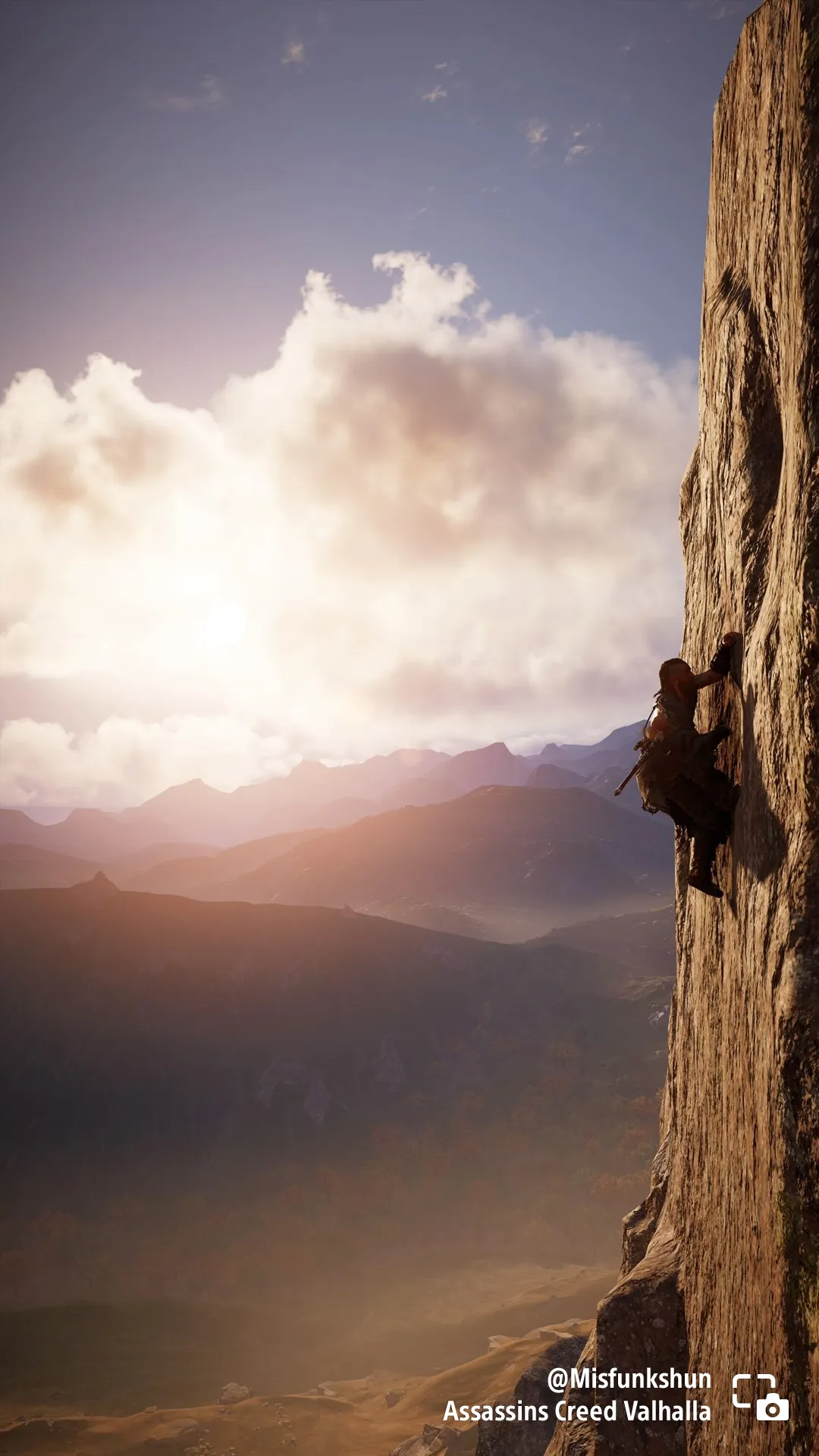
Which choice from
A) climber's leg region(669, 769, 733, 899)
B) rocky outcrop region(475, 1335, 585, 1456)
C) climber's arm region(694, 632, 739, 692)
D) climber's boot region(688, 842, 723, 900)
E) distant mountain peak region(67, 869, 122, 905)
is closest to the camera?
climber's leg region(669, 769, 733, 899)

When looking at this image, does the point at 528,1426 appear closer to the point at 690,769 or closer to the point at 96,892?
the point at 690,769

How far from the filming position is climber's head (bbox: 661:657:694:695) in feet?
26.7

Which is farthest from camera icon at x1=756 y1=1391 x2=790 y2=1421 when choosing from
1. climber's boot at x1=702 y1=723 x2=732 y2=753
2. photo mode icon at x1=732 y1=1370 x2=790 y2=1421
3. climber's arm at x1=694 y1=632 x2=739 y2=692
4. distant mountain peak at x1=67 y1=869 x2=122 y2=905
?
distant mountain peak at x1=67 y1=869 x2=122 y2=905

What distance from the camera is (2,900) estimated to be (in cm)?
8300

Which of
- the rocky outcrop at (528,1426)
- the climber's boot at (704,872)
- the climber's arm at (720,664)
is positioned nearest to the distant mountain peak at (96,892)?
the rocky outcrop at (528,1426)

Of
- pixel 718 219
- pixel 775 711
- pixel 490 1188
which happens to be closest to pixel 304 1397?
pixel 490 1188

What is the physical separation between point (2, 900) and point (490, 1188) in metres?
62.5

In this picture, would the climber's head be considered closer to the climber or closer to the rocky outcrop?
the climber

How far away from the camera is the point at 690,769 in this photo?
755cm

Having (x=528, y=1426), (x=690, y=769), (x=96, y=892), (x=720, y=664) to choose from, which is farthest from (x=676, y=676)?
(x=96, y=892)

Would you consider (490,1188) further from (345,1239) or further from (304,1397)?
(304,1397)

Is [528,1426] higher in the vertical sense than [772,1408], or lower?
lower

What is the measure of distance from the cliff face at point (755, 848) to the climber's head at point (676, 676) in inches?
Answer: 17.6

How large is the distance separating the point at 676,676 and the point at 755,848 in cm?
226
